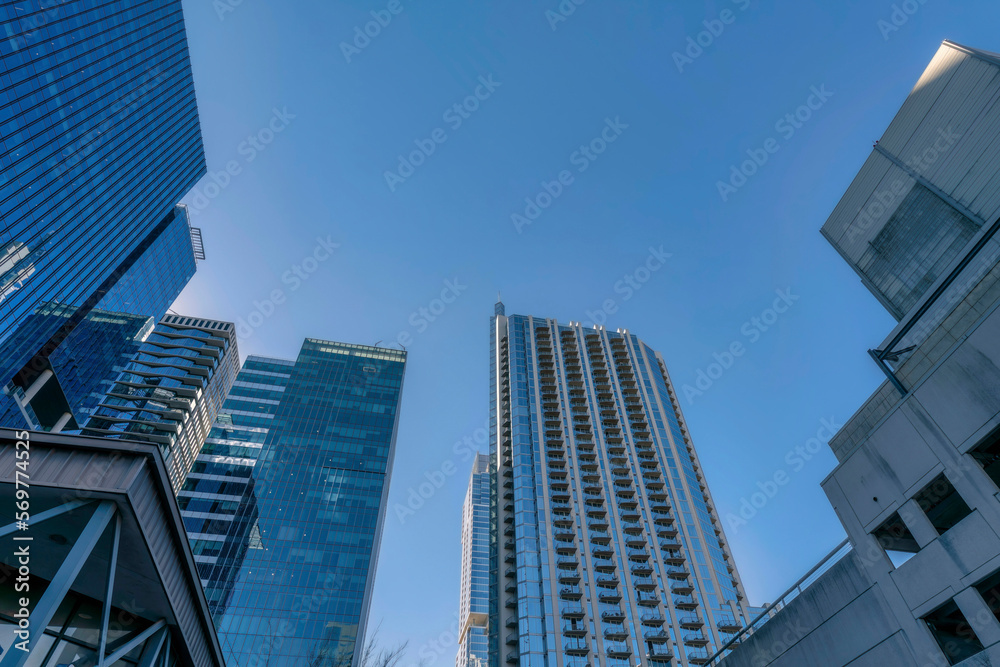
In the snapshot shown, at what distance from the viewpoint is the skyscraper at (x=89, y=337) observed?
68.8m

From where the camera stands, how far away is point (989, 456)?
12422mm

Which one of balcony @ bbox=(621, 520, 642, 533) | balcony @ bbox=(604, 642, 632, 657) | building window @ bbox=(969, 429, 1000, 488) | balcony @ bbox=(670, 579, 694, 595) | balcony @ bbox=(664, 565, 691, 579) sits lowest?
building window @ bbox=(969, 429, 1000, 488)

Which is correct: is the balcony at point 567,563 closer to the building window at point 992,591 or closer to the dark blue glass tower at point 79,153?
the building window at point 992,591

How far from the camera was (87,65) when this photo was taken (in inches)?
2731

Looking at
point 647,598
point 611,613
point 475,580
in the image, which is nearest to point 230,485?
point 475,580

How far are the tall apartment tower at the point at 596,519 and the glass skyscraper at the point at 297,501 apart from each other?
57.4 feet

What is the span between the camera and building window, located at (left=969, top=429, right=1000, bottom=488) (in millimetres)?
12258

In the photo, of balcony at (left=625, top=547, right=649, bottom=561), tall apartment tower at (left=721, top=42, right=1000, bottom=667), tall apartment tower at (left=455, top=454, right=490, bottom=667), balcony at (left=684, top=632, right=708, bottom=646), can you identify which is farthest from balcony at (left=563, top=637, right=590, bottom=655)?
tall apartment tower at (left=721, top=42, right=1000, bottom=667)

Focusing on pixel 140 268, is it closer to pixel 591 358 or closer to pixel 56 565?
pixel 591 358

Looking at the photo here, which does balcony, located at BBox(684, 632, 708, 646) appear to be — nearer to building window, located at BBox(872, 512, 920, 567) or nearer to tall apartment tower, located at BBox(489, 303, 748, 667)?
tall apartment tower, located at BBox(489, 303, 748, 667)

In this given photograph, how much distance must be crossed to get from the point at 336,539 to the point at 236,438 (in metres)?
25.9

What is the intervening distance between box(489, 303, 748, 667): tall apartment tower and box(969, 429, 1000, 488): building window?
48863 millimetres

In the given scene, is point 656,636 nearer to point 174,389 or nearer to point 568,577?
point 568,577

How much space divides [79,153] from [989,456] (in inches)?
3560
